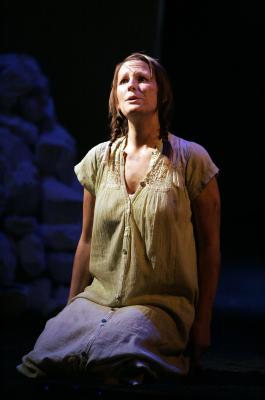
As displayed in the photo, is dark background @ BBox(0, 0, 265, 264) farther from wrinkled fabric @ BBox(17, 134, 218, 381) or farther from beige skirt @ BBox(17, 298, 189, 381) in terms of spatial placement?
beige skirt @ BBox(17, 298, 189, 381)

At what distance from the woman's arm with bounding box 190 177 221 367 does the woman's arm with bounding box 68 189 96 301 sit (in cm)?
37

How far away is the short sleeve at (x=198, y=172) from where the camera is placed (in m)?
2.37

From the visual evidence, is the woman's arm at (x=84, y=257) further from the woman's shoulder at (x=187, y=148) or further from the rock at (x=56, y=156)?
the rock at (x=56, y=156)

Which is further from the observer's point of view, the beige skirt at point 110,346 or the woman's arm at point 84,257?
the woman's arm at point 84,257

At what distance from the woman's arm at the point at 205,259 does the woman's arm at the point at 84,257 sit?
370 mm

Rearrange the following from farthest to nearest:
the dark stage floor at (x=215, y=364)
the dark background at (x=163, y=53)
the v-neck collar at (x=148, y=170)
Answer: the dark background at (x=163, y=53), the v-neck collar at (x=148, y=170), the dark stage floor at (x=215, y=364)

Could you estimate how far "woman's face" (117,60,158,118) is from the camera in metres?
2.38

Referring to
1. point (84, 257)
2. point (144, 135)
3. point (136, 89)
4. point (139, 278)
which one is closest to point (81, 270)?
point (84, 257)

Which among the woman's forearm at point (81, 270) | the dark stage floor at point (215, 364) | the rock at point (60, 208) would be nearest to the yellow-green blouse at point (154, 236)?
the woman's forearm at point (81, 270)

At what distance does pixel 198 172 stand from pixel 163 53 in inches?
82.0

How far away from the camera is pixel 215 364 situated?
264cm

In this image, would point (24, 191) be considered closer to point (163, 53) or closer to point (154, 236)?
point (163, 53)

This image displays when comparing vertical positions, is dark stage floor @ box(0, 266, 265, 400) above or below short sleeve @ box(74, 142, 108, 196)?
below

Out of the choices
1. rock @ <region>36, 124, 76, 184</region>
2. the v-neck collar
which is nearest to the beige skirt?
the v-neck collar
